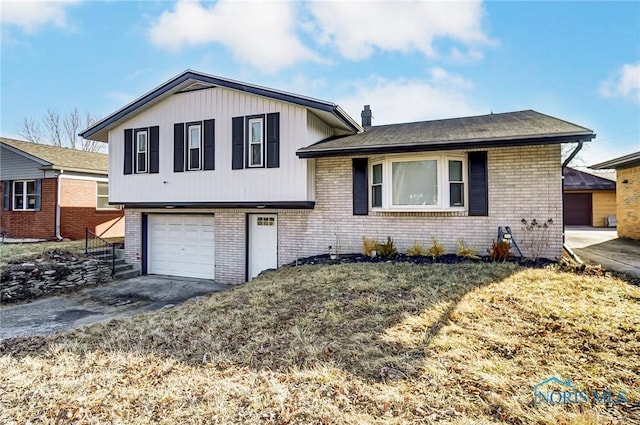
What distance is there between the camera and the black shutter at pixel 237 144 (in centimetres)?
1019

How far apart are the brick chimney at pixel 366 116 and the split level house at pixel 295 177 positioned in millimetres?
1238

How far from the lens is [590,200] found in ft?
71.6

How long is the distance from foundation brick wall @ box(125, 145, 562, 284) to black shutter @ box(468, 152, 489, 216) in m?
0.14

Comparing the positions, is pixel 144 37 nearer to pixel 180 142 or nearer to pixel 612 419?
pixel 180 142

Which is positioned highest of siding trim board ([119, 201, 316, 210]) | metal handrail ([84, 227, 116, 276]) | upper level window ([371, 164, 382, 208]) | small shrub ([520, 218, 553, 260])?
upper level window ([371, 164, 382, 208])

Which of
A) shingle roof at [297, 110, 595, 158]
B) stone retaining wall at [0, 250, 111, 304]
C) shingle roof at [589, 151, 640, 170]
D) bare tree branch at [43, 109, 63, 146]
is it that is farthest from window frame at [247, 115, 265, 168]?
bare tree branch at [43, 109, 63, 146]

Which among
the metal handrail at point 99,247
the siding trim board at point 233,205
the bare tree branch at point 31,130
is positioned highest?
the bare tree branch at point 31,130

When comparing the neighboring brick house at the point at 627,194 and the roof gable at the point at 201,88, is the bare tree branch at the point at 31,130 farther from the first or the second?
the neighboring brick house at the point at 627,194

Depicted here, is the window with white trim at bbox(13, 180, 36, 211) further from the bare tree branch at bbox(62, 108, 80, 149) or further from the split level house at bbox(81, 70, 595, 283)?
the bare tree branch at bbox(62, 108, 80, 149)

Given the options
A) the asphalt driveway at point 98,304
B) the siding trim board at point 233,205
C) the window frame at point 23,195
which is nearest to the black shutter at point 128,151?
the siding trim board at point 233,205

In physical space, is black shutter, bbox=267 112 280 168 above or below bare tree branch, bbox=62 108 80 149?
below

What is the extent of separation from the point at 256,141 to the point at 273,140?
1.91 feet

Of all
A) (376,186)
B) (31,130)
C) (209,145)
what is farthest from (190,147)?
(31,130)

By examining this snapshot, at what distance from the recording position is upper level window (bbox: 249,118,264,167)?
999 cm
